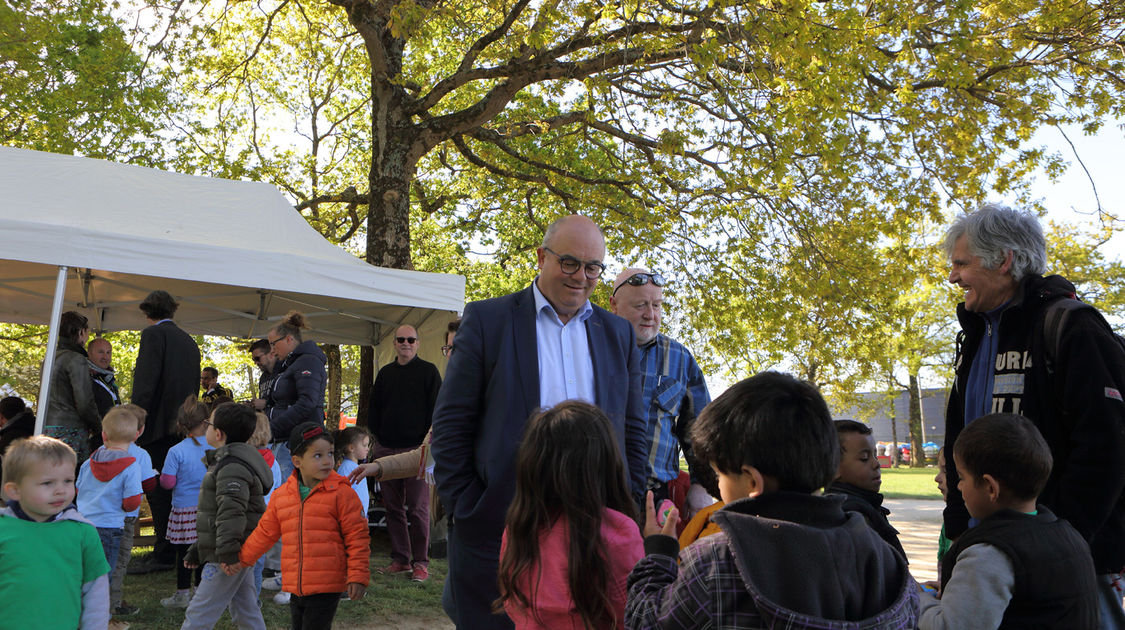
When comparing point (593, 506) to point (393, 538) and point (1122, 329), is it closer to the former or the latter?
point (393, 538)

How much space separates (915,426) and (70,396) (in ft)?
127

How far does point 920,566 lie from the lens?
846 centimetres

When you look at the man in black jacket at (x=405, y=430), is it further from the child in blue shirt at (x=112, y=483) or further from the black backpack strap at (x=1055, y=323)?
the black backpack strap at (x=1055, y=323)

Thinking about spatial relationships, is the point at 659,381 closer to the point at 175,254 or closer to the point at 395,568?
the point at 395,568

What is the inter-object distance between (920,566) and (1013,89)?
5389 millimetres

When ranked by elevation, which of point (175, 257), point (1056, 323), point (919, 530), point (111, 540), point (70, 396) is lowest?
point (919, 530)

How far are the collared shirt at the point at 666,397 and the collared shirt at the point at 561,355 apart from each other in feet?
2.53

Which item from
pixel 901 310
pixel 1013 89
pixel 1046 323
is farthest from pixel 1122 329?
pixel 1046 323

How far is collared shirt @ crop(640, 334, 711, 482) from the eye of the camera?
154 inches

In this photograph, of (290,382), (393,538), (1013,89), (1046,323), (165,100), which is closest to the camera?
(1046,323)

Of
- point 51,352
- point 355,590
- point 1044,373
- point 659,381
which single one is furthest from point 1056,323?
point 51,352

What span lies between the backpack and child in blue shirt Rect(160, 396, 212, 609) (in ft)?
16.9

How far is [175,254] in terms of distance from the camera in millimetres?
6637

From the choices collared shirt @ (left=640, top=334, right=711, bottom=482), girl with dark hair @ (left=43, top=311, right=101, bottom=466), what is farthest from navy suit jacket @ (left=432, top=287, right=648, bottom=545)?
girl with dark hair @ (left=43, top=311, right=101, bottom=466)
